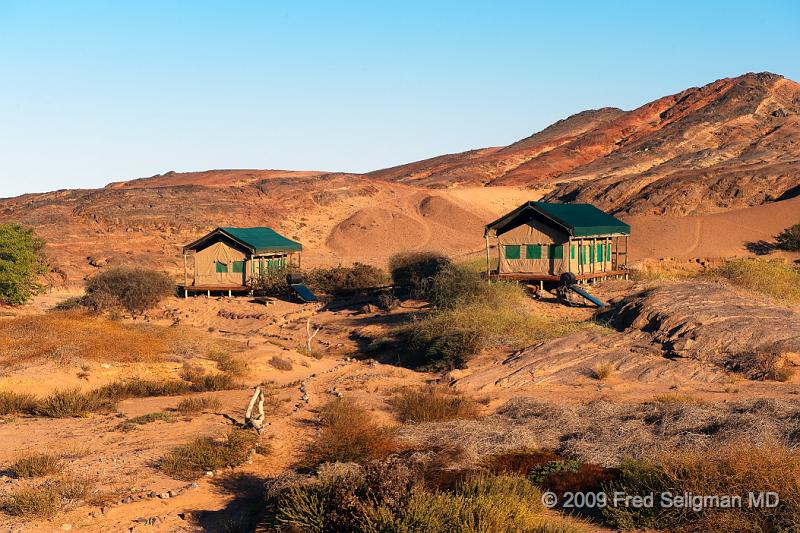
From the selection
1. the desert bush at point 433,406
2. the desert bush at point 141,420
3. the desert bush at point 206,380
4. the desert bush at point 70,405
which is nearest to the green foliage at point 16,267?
the desert bush at point 206,380

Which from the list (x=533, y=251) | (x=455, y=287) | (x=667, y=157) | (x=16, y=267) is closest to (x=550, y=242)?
(x=533, y=251)

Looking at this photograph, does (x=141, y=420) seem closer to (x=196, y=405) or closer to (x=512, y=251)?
(x=196, y=405)

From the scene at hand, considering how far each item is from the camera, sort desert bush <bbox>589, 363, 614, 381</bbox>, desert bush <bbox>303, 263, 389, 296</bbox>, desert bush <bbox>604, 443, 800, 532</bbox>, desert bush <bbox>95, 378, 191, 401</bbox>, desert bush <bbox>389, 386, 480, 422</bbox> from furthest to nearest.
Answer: desert bush <bbox>303, 263, 389, 296</bbox>, desert bush <bbox>589, 363, 614, 381</bbox>, desert bush <bbox>95, 378, 191, 401</bbox>, desert bush <bbox>389, 386, 480, 422</bbox>, desert bush <bbox>604, 443, 800, 532</bbox>

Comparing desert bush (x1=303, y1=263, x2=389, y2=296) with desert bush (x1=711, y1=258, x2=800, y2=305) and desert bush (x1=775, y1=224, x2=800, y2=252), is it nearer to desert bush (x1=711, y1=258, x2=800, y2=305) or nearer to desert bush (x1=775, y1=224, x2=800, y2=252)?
desert bush (x1=711, y1=258, x2=800, y2=305)

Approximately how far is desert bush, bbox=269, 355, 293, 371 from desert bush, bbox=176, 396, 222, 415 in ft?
15.6

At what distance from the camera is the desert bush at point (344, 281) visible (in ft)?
115

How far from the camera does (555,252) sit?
29.7 meters

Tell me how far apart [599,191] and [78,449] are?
57.4 meters

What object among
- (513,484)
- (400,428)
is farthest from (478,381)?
(513,484)

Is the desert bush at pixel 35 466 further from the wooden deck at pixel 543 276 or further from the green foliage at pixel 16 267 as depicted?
the green foliage at pixel 16 267

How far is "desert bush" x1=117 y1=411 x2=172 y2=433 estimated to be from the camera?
1454 centimetres

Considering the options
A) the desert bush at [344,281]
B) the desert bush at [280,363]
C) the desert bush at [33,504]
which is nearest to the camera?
the desert bush at [33,504]

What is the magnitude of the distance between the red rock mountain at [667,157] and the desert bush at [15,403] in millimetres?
47338

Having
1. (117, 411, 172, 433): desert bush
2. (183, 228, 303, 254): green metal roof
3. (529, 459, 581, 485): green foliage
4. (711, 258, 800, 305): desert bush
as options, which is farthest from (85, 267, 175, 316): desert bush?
(529, 459, 581, 485): green foliage
